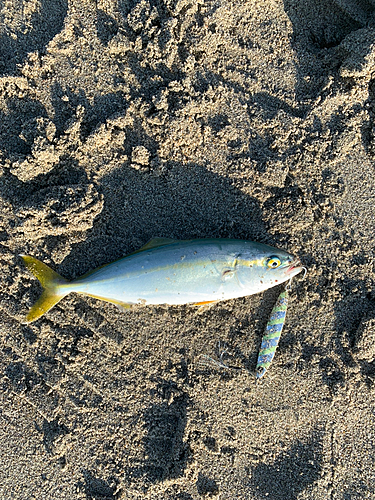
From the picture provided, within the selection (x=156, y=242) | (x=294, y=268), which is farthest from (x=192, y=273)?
(x=294, y=268)

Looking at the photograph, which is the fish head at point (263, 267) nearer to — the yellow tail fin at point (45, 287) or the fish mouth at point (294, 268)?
the fish mouth at point (294, 268)

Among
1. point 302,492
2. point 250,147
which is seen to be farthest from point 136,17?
point 302,492

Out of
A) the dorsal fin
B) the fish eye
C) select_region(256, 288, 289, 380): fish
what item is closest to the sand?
select_region(256, 288, 289, 380): fish

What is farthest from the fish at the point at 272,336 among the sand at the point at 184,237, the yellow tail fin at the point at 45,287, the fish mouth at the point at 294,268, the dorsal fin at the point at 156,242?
the yellow tail fin at the point at 45,287

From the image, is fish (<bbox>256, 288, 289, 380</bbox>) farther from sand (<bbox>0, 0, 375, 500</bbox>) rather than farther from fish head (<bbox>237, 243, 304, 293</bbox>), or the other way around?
fish head (<bbox>237, 243, 304, 293</bbox>)

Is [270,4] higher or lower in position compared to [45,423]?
higher

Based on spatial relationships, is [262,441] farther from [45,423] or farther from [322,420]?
[45,423]
